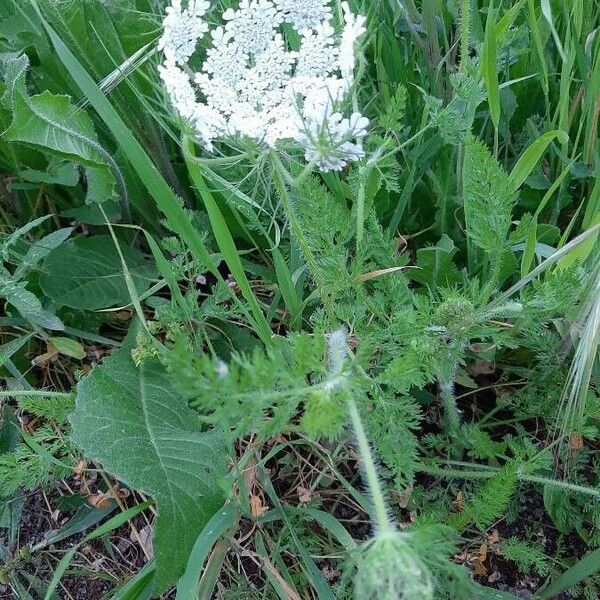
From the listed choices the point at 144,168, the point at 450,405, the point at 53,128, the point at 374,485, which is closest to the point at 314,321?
the point at 450,405

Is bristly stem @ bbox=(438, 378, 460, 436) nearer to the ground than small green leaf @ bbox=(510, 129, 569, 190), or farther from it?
nearer to the ground

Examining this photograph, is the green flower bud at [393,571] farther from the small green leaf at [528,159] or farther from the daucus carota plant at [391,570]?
the small green leaf at [528,159]

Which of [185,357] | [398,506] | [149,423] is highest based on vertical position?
[185,357]

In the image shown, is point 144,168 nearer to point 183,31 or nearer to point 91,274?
point 183,31

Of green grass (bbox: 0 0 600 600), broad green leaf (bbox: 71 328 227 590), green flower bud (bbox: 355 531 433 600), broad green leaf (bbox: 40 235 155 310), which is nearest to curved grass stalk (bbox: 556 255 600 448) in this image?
green grass (bbox: 0 0 600 600)

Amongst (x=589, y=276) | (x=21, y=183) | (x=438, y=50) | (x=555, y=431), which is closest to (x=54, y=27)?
(x=21, y=183)

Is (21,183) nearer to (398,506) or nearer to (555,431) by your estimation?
(398,506)

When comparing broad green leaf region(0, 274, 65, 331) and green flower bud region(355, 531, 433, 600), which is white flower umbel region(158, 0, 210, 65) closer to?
broad green leaf region(0, 274, 65, 331)

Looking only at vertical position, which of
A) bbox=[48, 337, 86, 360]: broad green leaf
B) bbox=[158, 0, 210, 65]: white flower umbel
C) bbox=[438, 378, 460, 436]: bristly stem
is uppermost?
bbox=[158, 0, 210, 65]: white flower umbel
